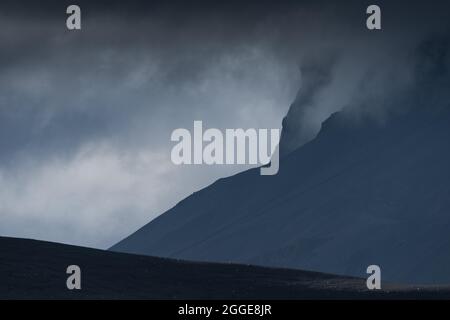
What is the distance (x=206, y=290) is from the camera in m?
93.7

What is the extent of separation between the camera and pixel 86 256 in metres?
115

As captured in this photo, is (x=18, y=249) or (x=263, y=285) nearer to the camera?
(x=263, y=285)

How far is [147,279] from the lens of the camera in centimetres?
9800

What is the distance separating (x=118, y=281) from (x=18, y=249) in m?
20.3

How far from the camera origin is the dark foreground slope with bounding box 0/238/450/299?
294ft

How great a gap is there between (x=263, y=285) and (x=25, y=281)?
20.5m

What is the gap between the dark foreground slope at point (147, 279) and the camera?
89688 mm
